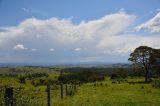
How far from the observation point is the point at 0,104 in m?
12.0

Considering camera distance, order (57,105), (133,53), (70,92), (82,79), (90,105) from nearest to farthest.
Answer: (57,105) < (90,105) < (70,92) < (133,53) < (82,79)

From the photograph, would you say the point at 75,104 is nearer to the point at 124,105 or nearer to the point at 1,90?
the point at 124,105

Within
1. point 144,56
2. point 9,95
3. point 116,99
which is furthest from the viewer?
point 144,56

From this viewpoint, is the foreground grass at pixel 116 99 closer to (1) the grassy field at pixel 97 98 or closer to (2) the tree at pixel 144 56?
(1) the grassy field at pixel 97 98

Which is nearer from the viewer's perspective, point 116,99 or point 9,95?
point 9,95

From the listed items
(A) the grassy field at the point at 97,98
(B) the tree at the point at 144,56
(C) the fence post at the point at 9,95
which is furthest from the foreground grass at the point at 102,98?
(B) the tree at the point at 144,56

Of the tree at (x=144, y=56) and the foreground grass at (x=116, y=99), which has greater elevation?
the tree at (x=144, y=56)

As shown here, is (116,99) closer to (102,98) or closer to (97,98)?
(102,98)

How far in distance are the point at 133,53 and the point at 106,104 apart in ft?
144

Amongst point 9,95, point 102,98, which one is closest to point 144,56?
point 102,98

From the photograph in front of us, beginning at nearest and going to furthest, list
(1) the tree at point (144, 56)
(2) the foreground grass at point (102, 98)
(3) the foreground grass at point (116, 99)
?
(2) the foreground grass at point (102, 98) < (3) the foreground grass at point (116, 99) < (1) the tree at point (144, 56)

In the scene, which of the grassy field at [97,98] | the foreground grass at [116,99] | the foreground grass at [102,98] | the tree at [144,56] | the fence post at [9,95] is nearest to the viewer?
the fence post at [9,95]

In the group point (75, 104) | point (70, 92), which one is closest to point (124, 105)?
point (75, 104)

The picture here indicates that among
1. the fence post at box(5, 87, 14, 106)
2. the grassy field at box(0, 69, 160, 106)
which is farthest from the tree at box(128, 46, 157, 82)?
the fence post at box(5, 87, 14, 106)
